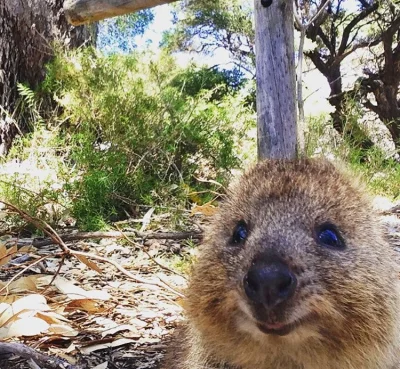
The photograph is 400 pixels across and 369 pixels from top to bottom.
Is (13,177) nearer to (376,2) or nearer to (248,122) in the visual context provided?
(248,122)

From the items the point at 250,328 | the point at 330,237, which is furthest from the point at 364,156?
the point at 250,328

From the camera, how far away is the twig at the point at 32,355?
2713 mm

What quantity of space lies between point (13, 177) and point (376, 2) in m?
13.2

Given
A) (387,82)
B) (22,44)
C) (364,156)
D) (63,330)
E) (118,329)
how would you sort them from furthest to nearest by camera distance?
(387,82), (364,156), (22,44), (118,329), (63,330)

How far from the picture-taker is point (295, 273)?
6.46ft

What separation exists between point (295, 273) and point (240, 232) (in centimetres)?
48

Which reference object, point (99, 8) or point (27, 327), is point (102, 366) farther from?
point (99, 8)

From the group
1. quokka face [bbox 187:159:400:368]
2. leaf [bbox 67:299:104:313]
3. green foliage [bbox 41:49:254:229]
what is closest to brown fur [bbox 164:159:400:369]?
quokka face [bbox 187:159:400:368]

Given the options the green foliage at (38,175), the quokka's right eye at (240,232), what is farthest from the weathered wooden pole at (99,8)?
the quokka's right eye at (240,232)

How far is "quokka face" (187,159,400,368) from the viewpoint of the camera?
6.47 feet

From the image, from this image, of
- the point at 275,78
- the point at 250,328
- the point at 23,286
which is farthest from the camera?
the point at 275,78

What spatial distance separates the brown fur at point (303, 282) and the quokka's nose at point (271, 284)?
4 cm

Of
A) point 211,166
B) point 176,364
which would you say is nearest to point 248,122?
point 211,166

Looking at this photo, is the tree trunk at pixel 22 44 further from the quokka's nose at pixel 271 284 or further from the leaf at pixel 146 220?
the quokka's nose at pixel 271 284
